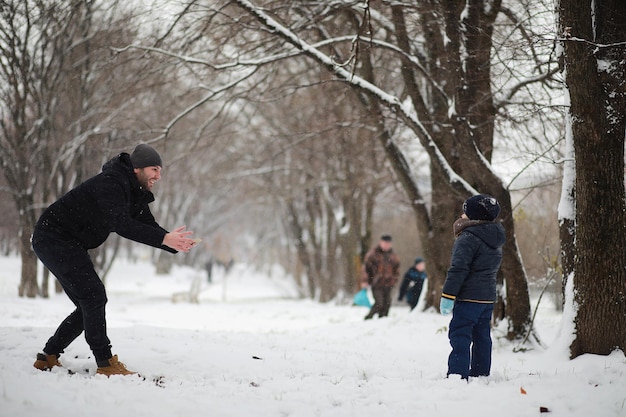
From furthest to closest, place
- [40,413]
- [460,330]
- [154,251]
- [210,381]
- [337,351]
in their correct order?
[154,251], [337,351], [460,330], [210,381], [40,413]

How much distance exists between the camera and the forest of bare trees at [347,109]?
7.16 metres

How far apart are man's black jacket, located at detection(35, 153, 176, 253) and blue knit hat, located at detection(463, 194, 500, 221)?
2.78 m

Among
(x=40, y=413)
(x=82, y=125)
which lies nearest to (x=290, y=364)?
(x=40, y=413)

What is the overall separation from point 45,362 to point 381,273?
8743 millimetres

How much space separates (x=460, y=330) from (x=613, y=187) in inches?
84.2

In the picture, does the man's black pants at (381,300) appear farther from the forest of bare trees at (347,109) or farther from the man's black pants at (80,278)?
the man's black pants at (80,278)

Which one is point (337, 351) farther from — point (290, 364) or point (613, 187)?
point (613, 187)

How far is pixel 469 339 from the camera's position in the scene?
5074 mm

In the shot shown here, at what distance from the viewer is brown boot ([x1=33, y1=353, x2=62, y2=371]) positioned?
182 inches

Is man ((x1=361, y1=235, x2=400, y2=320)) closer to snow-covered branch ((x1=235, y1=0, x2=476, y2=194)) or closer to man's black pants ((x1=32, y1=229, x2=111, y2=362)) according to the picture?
snow-covered branch ((x1=235, y1=0, x2=476, y2=194))

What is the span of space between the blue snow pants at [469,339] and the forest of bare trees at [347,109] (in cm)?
116

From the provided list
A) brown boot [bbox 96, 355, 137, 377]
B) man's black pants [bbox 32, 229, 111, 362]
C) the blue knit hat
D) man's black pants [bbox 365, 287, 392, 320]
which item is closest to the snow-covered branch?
the blue knit hat

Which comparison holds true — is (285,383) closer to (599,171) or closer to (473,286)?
(473,286)

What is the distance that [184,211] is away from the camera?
36438mm
